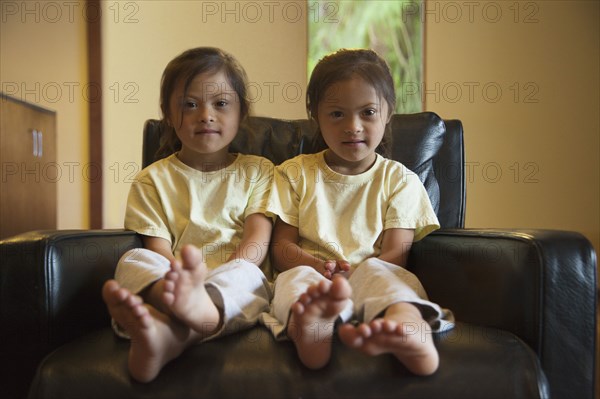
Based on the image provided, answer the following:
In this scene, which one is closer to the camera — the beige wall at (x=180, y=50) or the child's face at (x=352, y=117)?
the child's face at (x=352, y=117)

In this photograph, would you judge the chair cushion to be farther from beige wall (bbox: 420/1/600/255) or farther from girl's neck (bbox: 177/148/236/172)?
beige wall (bbox: 420/1/600/255)

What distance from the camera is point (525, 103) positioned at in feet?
9.70

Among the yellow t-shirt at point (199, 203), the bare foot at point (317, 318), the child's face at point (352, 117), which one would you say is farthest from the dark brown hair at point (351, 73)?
the bare foot at point (317, 318)

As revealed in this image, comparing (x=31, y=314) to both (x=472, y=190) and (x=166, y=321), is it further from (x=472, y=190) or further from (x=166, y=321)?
(x=472, y=190)

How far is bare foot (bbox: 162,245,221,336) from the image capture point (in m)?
0.90

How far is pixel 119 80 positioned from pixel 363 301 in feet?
8.07

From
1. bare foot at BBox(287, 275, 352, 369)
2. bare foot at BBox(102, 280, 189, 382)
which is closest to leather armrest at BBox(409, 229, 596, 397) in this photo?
bare foot at BBox(287, 275, 352, 369)

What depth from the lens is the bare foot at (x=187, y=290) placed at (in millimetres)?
902

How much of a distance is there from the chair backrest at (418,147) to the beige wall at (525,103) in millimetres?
1494

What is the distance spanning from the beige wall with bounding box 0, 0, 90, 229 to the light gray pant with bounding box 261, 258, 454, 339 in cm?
247

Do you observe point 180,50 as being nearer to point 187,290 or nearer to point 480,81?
point 480,81

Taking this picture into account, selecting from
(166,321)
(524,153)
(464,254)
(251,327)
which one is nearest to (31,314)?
(166,321)

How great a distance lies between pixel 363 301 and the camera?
1.06 meters

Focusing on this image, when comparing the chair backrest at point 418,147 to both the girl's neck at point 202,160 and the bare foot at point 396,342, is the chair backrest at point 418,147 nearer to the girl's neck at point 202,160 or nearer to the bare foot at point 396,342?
the girl's neck at point 202,160
